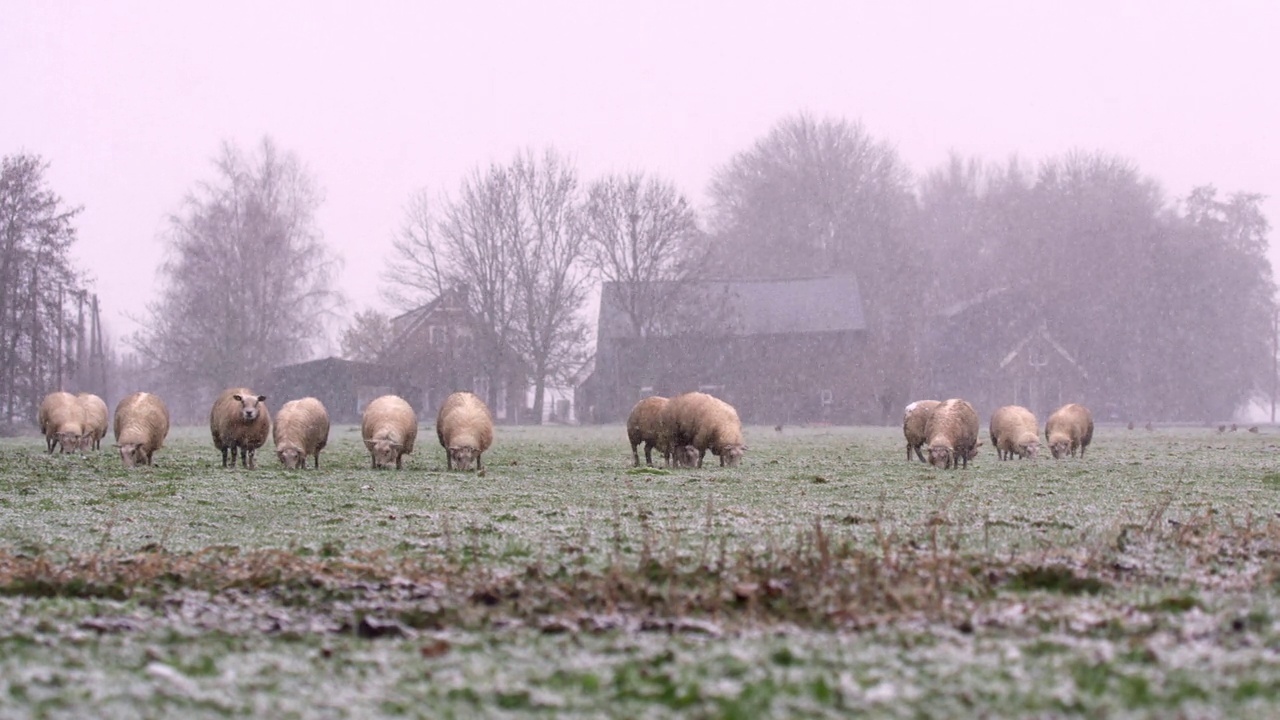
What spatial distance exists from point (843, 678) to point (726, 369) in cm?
6420

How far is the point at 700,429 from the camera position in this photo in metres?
19.4

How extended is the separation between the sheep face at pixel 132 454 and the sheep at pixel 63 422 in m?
5.81

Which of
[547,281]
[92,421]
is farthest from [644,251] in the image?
[92,421]

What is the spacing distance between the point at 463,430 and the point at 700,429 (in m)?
3.37

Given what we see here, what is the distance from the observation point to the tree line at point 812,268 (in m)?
63.3

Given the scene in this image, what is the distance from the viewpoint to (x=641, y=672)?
14.9 ft

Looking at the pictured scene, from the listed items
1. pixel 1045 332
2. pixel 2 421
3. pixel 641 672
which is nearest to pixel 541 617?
pixel 641 672

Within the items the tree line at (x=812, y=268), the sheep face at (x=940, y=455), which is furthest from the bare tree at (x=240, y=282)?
the sheep face at (x=940, y=455)

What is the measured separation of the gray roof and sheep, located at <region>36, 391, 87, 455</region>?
42826 mm

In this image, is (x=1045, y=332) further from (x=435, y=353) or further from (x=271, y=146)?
(x=271, y=146)

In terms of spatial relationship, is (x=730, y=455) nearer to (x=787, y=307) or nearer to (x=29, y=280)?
(x=29, y=280)

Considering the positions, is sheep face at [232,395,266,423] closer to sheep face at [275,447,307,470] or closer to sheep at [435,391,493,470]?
sheep face at [275,447,307,470]

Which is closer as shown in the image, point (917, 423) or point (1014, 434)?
point (917, 423)

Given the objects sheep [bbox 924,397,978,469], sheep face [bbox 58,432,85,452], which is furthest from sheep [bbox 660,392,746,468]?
sheep face [bbox 58,432,85,452]
